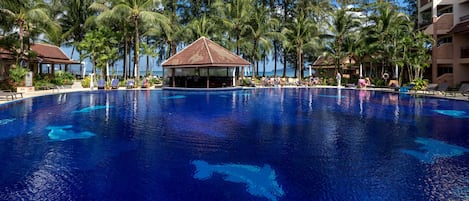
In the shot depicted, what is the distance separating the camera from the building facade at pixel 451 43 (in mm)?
25316

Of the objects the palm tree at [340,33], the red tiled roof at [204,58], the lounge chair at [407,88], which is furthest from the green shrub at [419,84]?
the red tiled roof at [204,58]

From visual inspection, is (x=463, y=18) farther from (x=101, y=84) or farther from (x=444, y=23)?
(x=101, y=84)

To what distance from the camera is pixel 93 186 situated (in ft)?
19.4

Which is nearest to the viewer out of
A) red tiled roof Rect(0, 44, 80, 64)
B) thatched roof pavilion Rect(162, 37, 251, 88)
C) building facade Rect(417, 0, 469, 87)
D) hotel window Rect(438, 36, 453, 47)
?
building facade Rect(417, 0, 469, 87)

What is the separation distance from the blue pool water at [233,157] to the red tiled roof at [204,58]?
13995 millimetres

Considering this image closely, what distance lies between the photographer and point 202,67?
28.8m

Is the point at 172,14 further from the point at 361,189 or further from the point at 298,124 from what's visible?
the point at 361,189

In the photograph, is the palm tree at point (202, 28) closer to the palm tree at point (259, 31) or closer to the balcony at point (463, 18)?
the palm tree at point (259, 31)

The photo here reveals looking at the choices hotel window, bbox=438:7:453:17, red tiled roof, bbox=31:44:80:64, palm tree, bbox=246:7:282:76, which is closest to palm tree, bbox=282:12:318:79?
palm tree, bbox=246:7:282:76

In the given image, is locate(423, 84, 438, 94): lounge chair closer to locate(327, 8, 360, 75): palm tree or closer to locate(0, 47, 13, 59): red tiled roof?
locate(327, 8, 360, 75): palm tree

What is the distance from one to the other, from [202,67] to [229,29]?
7.19m

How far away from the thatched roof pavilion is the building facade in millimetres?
15169

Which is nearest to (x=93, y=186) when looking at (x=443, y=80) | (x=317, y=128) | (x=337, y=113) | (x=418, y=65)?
(x=317, y=128)

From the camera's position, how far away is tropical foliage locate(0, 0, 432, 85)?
25.6 metres
